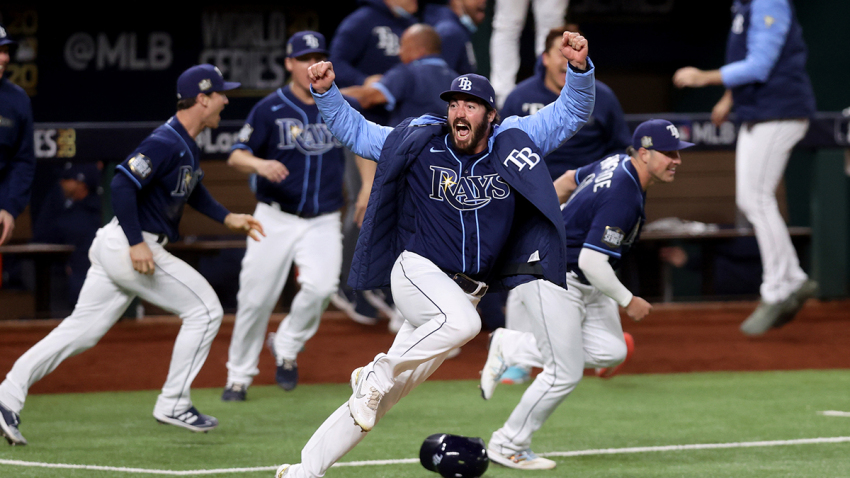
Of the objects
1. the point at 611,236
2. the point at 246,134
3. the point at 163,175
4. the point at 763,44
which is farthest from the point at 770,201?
the point at 163,175

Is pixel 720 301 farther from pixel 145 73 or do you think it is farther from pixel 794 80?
pixel 145 73

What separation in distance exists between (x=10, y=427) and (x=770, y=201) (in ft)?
17.8

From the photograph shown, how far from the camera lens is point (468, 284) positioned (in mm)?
4012

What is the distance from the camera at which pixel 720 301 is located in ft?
32.2

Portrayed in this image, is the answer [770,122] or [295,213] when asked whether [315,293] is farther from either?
[770,122]

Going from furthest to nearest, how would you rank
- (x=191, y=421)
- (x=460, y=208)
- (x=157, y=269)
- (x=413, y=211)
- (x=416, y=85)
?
(x=416, y=85)
(x=157, y=269)
(x=191, y=421)
(x=413, y=211)
(x=460, y=208)

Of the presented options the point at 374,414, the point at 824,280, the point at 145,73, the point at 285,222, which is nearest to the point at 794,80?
the point at 824,280

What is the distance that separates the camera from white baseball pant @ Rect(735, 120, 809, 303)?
25.1 ft

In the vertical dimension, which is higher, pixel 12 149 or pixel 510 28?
pixel 510 28

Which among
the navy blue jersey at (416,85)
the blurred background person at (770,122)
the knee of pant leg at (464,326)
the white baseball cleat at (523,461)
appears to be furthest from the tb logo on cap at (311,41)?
the blurred background person at (770,122)

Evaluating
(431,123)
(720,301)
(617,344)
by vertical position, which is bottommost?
(720,301)

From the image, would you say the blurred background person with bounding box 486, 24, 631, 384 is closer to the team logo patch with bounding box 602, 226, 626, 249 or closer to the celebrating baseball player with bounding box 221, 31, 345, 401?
the celebrating baseball player with bounding box 221, 31, 345, 401

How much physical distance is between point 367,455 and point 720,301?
5.98 metres

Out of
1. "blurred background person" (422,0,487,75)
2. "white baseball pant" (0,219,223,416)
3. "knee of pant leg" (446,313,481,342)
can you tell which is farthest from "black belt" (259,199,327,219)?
"knee of pant leg" (446,313,481,342)
